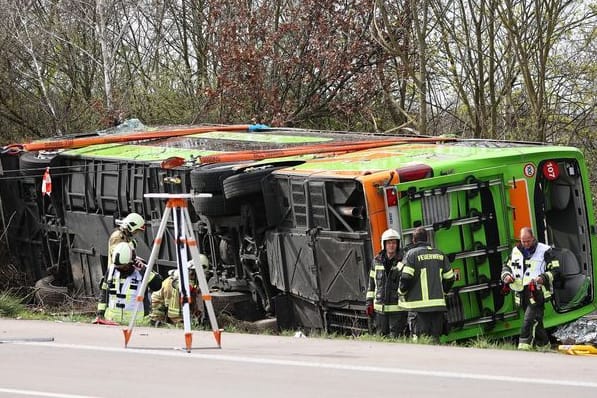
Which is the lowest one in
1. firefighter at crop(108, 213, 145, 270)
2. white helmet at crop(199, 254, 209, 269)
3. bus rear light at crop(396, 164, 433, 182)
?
white helmet at crop(199, 254, 209, 269)

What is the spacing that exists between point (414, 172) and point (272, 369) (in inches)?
150

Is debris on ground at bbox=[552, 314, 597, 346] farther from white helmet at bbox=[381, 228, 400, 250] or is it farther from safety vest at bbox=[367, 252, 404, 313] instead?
white helmet at bbox=[381, 228, 400, 250]

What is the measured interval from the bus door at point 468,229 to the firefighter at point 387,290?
0.34m

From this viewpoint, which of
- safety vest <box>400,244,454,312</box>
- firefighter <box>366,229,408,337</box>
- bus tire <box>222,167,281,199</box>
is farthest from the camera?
bus tire <box>222,167,281,199</box>

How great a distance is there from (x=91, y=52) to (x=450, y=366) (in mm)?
23618

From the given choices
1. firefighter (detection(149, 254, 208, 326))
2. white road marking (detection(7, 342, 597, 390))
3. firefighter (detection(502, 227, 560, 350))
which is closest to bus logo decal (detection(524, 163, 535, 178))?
firefighter (detection(502, 227, 560, 350))

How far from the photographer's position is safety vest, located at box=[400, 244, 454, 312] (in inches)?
444

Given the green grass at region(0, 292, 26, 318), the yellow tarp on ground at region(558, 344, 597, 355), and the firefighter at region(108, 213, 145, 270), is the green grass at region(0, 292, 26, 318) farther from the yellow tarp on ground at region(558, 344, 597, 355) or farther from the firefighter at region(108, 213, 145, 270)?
the yellow tarp on ground at region(558, 344, 597, 355)

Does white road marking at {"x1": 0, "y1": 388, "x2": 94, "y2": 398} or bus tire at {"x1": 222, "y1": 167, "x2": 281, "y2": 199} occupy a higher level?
bus tire at {"x1": 222, "y1": 167, "x2": 281, "y2": 199}

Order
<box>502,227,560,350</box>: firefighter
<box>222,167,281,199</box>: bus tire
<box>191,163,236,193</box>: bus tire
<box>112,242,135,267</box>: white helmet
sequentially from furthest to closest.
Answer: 1. <box>191,163,236,193</box>: bus tire
2. <box>222,167,281,199</box>: bus tire
3. <box>112,242,135,267</box>: white helmet
4. <box>502,227,560,350</box>: firefighter

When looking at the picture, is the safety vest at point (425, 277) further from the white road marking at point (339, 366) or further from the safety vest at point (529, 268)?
the white road marking at point (339, 366)

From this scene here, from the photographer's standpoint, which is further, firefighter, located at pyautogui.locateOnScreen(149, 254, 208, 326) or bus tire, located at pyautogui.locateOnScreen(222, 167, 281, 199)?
bus tire, located at pyautogui.locateOnScreen(222, 167, 281, 199)

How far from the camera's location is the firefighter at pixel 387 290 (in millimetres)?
11438

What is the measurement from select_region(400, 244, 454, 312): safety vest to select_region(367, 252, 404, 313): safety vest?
6.8 inches
